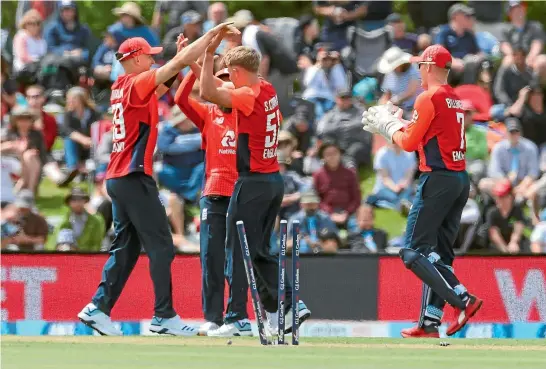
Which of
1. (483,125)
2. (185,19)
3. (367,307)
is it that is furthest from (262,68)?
(367,307)

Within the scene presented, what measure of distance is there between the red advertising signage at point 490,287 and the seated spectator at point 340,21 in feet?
25.6

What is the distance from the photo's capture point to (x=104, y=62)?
Result: 20438 mm

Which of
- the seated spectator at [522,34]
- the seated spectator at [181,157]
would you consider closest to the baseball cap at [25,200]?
the seated spectator at [181,157]

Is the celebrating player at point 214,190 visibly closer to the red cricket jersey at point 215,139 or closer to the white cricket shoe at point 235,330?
the red cricket jersey at point 215,139

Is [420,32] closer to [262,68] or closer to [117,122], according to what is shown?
[262,68]

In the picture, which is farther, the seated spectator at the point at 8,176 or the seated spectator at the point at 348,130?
the seated spectator at the point at 348,130

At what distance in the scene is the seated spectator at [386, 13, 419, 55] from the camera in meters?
19.9

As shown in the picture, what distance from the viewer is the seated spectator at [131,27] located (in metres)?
19.9

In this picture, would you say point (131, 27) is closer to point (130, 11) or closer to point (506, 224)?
point (130, 11)

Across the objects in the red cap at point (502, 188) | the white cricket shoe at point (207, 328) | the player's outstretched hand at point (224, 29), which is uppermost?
the player's outstretched hand at point (224, 29)

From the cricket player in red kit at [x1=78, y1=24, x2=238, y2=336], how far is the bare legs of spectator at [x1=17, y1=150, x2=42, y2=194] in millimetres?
6867

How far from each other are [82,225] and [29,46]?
18.2 feet

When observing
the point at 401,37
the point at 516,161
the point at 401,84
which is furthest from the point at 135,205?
the point at 401,37

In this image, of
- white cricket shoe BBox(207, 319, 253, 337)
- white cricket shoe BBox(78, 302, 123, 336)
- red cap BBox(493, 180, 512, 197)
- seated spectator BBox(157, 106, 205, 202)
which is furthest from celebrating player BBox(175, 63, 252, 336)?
red cap BBox(493, 180, 512, 197)
